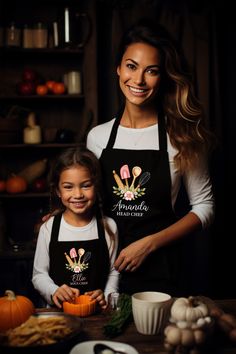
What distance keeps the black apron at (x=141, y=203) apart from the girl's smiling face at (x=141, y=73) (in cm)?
26

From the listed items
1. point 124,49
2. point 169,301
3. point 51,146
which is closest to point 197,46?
point 51,146

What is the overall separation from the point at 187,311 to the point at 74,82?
302cm

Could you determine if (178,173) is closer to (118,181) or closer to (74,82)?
(118,181)

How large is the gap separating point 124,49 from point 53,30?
1.85 metres

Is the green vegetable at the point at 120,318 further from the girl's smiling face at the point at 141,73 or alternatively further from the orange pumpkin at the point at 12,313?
the girl's smiling face at the point at 141,73

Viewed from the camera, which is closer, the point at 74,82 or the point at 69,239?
the point at 69,239

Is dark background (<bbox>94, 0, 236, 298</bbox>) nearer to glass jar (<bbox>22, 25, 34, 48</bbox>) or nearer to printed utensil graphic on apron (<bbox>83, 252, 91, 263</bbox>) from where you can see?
glass jar (<bbox>22, 25, 34, 48</bbox>)

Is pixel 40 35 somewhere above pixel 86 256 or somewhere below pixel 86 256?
above

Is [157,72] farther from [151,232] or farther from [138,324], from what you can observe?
[138,324]

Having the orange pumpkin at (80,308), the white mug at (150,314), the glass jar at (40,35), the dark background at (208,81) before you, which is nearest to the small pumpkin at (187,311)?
the white mug at (150,314)

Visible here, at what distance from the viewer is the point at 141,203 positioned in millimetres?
2430

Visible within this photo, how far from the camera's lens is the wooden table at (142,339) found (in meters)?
1.47

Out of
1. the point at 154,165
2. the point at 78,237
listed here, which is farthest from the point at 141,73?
the point at 78,237

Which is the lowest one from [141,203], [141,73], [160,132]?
[141,203]
